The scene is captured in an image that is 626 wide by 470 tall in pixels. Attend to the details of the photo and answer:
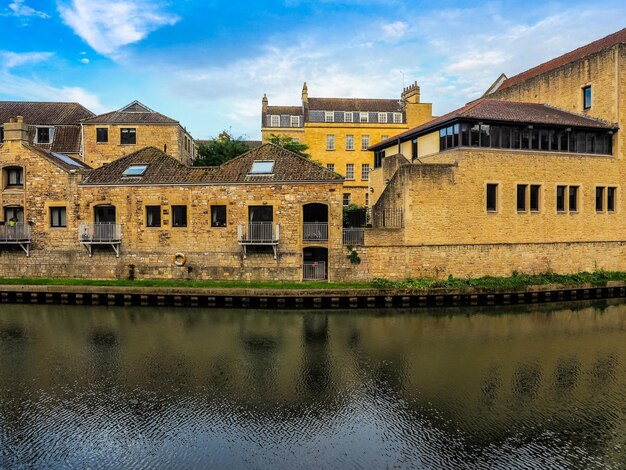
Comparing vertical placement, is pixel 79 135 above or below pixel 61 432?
above

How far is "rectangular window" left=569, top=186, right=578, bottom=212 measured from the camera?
24984 millimetres

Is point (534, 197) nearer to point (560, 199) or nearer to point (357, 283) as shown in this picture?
point (560, 199)

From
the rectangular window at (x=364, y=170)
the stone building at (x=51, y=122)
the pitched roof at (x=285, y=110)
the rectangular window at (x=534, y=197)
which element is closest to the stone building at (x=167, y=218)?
the stone building at (x=51, y=122)

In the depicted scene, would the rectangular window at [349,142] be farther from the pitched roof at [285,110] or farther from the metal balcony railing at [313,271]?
the metal balcony railing at [313,271]

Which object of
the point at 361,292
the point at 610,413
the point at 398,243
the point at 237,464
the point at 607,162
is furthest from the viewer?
the point at 607,162

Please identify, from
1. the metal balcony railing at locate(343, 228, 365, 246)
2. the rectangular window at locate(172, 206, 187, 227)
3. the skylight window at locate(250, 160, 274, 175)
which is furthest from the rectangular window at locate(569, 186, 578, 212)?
the rectangular window at locate(172, 206, 187, 227)

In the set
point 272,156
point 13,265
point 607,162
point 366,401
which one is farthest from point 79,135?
point 607,162

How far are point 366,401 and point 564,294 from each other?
15.7 metres

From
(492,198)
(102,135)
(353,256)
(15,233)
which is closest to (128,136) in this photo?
(102,135)

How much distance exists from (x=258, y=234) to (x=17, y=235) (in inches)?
459

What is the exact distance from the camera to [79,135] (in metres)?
31.4

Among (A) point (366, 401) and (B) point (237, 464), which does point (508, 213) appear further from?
(B) point (237, 464)

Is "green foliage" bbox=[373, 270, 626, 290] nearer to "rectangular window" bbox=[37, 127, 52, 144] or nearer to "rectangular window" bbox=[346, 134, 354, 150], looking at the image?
"rectangular window" bbox=[346, 134, 354, 150]

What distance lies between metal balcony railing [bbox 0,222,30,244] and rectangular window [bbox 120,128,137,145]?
9328 millimetres
